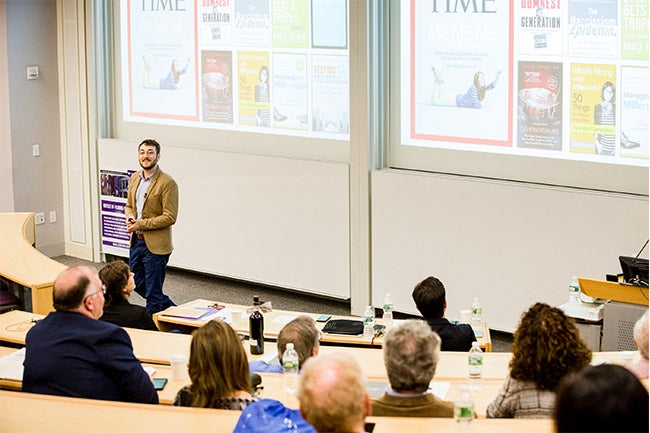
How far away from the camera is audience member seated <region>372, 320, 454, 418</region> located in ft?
13.4

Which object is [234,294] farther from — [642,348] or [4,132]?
[642,348]

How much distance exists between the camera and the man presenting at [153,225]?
8312 mm

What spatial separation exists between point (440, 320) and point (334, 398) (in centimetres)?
310

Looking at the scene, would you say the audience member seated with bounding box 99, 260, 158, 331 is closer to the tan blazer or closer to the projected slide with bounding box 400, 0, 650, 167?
the tan blazer

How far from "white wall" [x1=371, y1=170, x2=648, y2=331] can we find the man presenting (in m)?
1.76

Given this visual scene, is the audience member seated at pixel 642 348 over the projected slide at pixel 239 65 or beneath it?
beneath

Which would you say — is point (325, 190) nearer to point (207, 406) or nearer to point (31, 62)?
point (31, 62)

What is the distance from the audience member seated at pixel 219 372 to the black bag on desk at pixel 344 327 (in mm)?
2137

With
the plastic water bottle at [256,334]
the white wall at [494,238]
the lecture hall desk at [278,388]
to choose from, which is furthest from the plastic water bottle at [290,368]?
the white wall at [494,238]

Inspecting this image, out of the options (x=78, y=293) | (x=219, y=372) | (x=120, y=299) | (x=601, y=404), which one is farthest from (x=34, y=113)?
(x=601, y=404)

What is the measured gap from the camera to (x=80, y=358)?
4.71 m

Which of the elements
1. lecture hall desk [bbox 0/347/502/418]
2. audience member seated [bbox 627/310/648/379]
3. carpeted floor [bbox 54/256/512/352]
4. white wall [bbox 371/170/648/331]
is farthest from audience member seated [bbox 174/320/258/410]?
carpeted floor [bbox 54/256/512/352]

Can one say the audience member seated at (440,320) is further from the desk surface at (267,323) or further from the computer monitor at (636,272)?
the computer monitor at (636,272)

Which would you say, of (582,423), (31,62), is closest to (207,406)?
(582,423)
